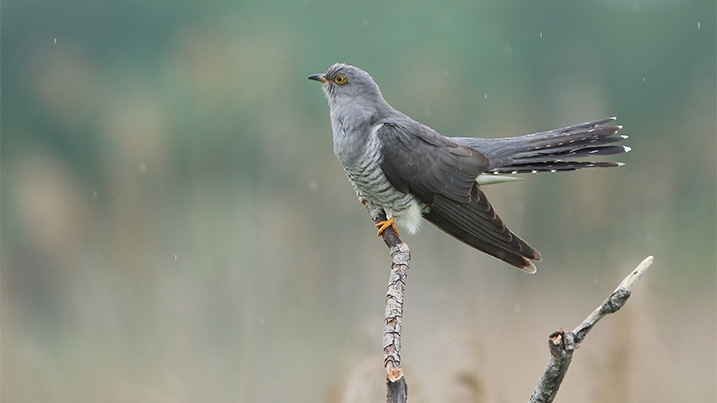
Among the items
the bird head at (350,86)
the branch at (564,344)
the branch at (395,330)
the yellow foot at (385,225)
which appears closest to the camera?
the branch at (564,344)

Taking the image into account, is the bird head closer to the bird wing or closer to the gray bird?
the gray bird

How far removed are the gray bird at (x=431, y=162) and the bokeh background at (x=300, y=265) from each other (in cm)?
27

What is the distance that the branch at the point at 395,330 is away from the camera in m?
A: 1.36

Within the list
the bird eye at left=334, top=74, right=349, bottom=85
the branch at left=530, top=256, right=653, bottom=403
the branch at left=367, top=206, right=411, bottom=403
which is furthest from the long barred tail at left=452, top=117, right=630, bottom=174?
the branch at left=530, top=256, right=653, bottom=403

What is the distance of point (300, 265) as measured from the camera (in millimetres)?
3686

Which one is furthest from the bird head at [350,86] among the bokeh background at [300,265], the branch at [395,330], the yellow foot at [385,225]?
the branch at [395,330]

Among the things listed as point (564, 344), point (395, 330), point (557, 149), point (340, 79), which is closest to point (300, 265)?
point (340, 79)

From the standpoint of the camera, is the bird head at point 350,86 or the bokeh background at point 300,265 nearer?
the bokeh background at point 300,265

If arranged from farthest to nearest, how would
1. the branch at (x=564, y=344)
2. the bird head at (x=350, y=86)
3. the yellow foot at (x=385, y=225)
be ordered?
the bird head at (x=350, y=86)
the yellow foot at (x=385, y=225)
the branch at (x=564, y=344)

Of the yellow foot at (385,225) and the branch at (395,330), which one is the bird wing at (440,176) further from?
the branch at (395,330)

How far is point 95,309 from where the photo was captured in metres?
3.29

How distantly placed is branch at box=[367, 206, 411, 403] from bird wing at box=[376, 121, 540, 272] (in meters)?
0.54

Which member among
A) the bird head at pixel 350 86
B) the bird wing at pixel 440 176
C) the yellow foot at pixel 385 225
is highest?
the bird head at pixel 350 86

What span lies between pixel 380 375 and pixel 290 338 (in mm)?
1456
